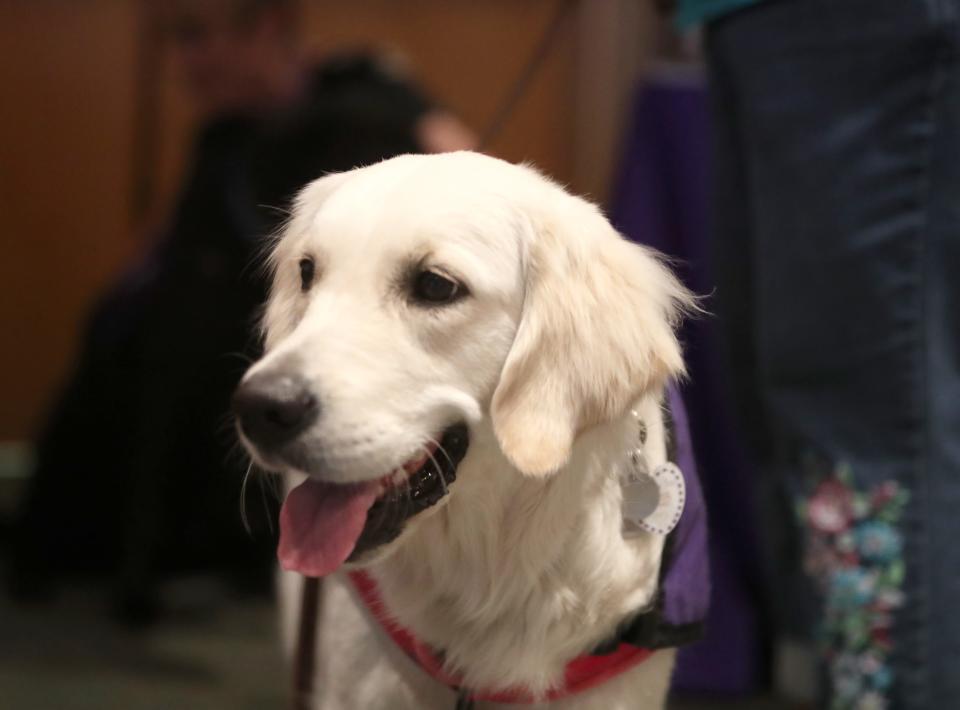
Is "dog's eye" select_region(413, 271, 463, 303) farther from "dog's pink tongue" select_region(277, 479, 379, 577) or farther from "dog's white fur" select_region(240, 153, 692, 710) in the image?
"dog's pink tongue" select_region(277, 479, 379, 577)

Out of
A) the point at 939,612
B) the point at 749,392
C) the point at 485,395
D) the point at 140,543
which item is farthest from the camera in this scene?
the point at 140,543

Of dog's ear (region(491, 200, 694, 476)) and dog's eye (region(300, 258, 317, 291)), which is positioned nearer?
dog's ear (region(491, 200, 694, 476))

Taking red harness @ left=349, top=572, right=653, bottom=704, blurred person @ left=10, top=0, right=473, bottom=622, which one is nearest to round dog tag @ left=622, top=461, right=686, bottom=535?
red harness @ left=349, top=572, right=653, bottom=704

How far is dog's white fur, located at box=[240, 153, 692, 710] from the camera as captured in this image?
958 mm

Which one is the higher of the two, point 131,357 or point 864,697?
point 131,357

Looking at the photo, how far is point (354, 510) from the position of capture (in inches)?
38.1

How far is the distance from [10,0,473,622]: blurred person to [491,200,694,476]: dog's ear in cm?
133

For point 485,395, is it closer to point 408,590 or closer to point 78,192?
point 408,590

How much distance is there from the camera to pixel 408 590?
1.08 meters

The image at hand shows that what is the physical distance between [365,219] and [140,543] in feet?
5.76

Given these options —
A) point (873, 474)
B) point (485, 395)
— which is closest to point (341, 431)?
point (485, 395)

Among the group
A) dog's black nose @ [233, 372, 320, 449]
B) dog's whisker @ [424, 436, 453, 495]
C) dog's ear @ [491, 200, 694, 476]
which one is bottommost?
dog's whisker @ [424, 436, 453, 495]

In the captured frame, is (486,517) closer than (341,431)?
No

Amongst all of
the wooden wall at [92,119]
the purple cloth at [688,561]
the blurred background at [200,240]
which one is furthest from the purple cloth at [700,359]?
the wooden wall at [92,119]
